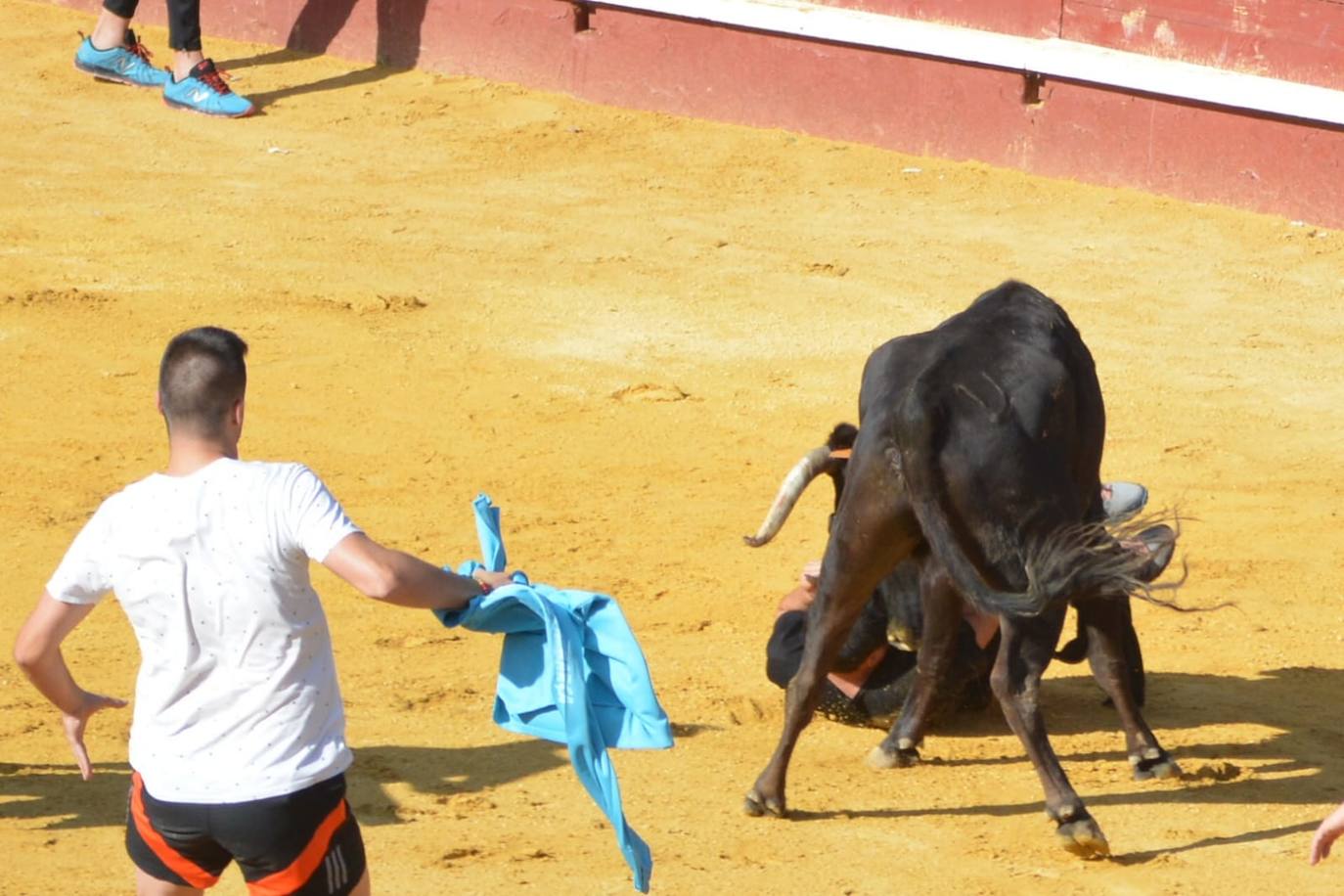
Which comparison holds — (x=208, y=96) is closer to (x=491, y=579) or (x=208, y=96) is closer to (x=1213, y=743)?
(x=1213, y=743)

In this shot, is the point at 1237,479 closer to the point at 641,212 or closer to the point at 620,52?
the point at 641,212

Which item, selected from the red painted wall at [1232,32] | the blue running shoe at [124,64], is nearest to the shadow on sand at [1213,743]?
the red painted wall at [1232,32]

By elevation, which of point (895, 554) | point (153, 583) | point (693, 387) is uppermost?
point (153, 583)

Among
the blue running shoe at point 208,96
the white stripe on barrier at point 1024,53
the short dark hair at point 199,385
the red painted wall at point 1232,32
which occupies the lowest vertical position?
the blue running shoe at point 208,96

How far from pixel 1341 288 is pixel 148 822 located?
832cm

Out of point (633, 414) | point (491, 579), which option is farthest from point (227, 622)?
point (633, 414)

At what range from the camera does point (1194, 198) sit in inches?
460

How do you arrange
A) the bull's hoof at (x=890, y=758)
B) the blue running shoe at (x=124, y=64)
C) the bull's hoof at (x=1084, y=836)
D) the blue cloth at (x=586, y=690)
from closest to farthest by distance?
the blue cloth at (x=586, y=690) < the bull's hoof at (x=1084, y=836) < the bull's hoof at (x=890, y=758) < the blue running shoe at (x=124, y=64)

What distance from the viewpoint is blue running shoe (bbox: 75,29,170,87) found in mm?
13789

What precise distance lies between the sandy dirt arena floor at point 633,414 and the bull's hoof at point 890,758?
4 cm

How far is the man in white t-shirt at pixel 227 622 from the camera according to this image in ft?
11.6

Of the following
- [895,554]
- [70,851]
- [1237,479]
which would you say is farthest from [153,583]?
[1237,479]

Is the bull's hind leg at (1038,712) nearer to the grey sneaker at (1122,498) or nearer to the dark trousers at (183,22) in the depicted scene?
the grey sneaker at (1122,498)

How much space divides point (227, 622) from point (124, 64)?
1100 cm
